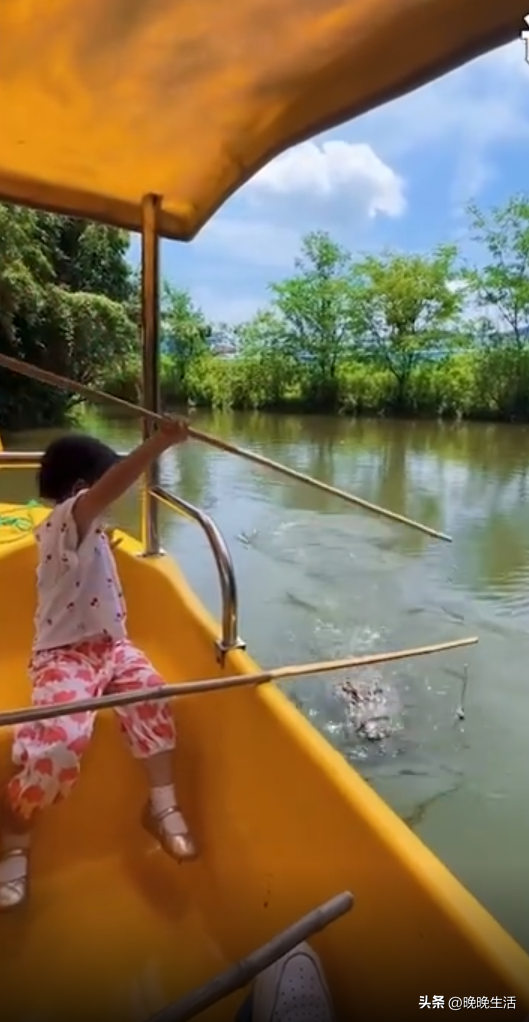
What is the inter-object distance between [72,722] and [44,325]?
11.2 meters

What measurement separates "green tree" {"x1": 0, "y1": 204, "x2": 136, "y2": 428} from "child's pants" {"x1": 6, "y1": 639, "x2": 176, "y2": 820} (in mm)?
10177

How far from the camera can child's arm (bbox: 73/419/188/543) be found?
4.18ft

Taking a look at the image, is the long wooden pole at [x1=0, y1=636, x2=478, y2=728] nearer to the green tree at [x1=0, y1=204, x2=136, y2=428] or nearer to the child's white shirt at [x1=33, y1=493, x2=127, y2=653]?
the child's white shirt at [x1=33, y1=493, x2=127, y2=653]

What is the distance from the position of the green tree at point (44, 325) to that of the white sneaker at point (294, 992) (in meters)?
10.8

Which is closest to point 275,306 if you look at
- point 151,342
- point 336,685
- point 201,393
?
point 201,393

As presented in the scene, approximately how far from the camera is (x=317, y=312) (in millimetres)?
18109

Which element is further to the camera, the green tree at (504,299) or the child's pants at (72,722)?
the green tree at (504,299)

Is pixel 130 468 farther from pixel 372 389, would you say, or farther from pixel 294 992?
pixel 372 389

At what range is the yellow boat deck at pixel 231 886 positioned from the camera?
2.95ft

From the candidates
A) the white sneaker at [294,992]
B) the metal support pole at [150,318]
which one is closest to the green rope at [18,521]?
the metal support pole at [150,318]

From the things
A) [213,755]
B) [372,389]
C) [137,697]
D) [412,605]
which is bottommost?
[412,605]

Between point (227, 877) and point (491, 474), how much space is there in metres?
8.54

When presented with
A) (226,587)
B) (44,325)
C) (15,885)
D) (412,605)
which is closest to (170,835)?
(15,885)

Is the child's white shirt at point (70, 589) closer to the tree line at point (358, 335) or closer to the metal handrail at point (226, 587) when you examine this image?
the metal handrail at point (226, 587)
